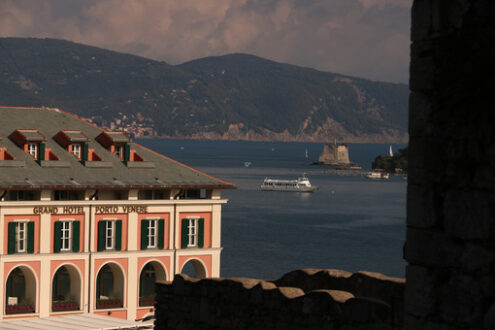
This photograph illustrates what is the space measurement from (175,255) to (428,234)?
5922 cm

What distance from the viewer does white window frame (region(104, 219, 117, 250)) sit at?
6456cm

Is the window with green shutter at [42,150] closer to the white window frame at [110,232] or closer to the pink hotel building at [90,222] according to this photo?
the pink hotel building at [90,222]

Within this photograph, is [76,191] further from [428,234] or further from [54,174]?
[428,234]

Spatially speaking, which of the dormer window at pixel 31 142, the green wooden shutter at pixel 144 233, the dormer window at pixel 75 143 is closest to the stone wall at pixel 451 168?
the green wooden shutter at pixel 144 233

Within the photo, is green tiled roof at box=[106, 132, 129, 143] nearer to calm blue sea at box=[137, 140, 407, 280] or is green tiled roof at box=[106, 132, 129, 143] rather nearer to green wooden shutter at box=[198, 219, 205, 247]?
green wooden shutter at box=[198, 219, 205, 247]

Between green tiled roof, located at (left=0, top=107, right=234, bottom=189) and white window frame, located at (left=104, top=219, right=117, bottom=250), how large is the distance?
2015 mm

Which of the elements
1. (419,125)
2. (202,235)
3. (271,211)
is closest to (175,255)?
(202,235)

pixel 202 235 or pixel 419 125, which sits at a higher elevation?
pixel 419 125

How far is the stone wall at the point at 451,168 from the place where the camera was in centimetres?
677

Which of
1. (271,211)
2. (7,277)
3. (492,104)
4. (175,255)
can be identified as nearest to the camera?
(492,104)

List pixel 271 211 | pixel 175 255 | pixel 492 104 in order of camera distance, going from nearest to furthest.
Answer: pixel 492 104, pixel 175 255, pixel 271 211

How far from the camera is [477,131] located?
6832 millimetres

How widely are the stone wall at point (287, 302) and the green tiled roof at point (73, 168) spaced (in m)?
48.5

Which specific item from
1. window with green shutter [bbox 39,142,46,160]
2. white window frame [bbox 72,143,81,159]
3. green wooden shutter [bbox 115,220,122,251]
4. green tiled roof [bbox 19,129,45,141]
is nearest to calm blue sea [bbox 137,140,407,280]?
white window frame [bbox 72,143,81,159]
